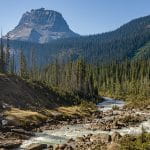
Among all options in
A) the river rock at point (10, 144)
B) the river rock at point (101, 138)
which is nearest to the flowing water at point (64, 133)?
the river rock at point (10, 144)

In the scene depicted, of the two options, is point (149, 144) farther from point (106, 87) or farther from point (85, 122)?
point (106, 87)

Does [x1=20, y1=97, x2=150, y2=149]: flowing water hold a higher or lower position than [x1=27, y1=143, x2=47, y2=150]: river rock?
lower

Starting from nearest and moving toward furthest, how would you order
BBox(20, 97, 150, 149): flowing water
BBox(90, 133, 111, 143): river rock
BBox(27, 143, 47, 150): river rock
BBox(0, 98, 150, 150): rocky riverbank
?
BBox(27, 143, 47, 150): river rock
BBox(0, 98, 150, 150): rocky riverbank
BBox(90, 133, 111, 143): river rock
BBox(20, 97, 150, 149): flowing water

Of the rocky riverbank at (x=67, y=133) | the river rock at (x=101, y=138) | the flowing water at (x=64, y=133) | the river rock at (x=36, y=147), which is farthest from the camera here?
the flowing water at (x=64, y=133)

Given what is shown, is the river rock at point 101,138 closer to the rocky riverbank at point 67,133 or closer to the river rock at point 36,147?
the rocky riverbank at point 67,133

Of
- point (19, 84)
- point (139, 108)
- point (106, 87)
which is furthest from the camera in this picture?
point (106, 87)

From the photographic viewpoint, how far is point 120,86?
6594 inches

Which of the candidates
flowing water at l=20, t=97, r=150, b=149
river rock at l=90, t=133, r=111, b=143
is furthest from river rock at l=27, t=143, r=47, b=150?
river rock at l=90, t=133, r=111, b=143

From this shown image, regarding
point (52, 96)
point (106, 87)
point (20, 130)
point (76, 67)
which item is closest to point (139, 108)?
point (52, 96)

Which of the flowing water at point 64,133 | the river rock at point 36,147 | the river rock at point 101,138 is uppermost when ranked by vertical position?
the river rock at point 36,147

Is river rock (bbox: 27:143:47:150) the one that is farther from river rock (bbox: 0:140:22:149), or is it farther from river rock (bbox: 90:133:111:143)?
river rock (bbox: 90:133:111:143)

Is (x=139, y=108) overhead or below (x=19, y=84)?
below

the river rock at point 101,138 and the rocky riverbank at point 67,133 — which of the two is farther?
the river rock at point 101,138

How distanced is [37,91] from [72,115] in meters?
24.4
